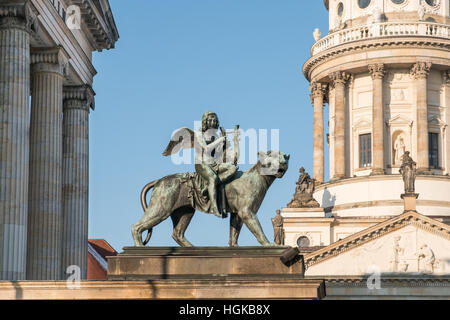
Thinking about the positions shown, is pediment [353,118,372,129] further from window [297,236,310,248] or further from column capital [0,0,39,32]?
column capital [0,0,39,32]

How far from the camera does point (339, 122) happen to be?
357ft

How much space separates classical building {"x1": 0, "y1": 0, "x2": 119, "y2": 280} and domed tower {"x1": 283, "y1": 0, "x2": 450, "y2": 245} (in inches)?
2394

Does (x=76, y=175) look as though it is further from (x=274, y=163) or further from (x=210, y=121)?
(x=274, y=163)

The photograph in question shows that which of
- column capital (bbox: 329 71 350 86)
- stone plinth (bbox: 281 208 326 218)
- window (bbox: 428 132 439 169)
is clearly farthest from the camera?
column capital (bbox: 329 71 350 86)

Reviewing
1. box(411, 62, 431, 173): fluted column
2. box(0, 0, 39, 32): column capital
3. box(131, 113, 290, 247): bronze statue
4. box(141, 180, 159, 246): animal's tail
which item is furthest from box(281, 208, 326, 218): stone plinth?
box(131, 113, 290, 247): bronze statue

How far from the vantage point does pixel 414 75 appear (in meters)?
107

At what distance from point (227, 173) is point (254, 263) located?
2.35 metres

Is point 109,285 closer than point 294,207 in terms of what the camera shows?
Yes

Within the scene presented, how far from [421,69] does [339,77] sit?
Result: 7.35 meters

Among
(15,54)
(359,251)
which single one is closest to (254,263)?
(15,54)

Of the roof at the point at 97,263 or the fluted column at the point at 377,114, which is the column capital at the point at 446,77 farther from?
the roof at the point at 97,263

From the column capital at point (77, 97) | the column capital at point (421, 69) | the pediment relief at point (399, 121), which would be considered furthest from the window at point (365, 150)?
the column capital at point (77, 97)

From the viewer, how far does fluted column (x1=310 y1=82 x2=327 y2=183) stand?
360 ft
